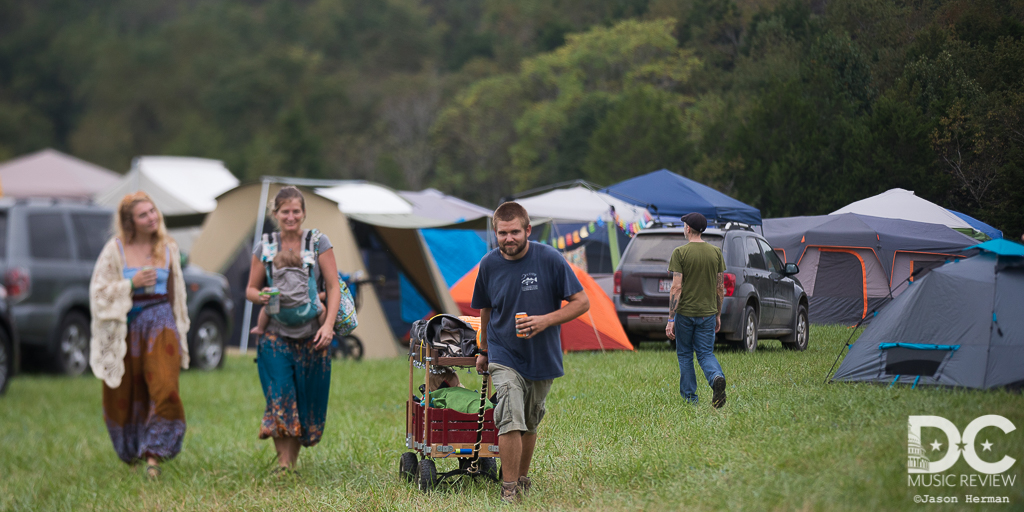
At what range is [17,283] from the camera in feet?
34.9

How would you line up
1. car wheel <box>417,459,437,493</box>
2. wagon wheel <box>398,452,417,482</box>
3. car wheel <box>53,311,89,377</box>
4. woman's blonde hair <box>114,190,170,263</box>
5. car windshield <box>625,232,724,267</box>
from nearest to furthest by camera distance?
car wheel <box>417,459,437,493</box> < wagon wheel <box>398,452,417,482</box> < car windshield <box>625,232,724,267</box> < woman's blonde hair <box>114,190,170,263</box> < car wheel <box>53,311,89,377</box>

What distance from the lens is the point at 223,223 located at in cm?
1466

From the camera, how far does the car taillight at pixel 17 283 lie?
10.6m

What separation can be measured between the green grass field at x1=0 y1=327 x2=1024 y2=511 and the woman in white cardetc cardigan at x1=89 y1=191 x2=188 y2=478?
0.32m

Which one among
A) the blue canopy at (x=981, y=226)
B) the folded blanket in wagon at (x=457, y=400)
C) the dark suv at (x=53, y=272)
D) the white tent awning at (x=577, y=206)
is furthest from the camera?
the dark suv at (x=53, y=272)

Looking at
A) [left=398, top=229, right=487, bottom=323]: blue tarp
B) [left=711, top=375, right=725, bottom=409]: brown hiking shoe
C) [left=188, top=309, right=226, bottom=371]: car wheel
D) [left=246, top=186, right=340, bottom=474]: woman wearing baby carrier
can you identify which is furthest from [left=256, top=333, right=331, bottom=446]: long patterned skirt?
[left=188, top=309, right=226, bottom=371]: car wheel

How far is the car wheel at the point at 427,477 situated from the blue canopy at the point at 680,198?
2210 mm

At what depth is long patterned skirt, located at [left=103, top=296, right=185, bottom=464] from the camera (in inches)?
253

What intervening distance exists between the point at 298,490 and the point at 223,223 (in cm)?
953

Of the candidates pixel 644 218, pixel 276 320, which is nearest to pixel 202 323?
pixel 276 320

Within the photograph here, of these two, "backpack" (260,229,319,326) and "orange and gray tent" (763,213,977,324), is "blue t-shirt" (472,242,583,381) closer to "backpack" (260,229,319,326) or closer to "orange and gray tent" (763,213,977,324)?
"orange and gray tent" (763,213,977,324)

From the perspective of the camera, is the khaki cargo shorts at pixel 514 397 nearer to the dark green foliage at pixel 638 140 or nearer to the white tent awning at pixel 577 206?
the white tent awning at pixel 577 206

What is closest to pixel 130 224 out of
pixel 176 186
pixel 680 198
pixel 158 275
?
pixel 158 275

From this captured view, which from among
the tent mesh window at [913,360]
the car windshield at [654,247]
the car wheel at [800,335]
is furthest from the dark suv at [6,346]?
the tent mesh window at [913,360]
